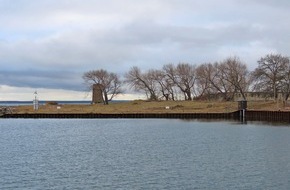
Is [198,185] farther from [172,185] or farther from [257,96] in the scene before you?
[257,96]

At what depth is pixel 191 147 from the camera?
54.8 metres

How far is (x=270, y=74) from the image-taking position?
126938 mm

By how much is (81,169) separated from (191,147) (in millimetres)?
17849

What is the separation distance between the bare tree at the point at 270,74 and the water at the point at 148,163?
200ft

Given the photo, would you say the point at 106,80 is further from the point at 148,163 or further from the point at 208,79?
the point at 148,163

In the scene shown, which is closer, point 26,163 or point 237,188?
point 237,188

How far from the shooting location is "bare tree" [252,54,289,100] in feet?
412

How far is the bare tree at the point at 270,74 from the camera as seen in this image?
412 feet

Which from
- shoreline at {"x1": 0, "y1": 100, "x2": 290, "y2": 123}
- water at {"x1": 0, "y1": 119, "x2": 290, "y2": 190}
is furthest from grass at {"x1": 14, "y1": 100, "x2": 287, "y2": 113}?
water at {"x1": 0, "y1": 119, "x2": 290, "y2": 190}

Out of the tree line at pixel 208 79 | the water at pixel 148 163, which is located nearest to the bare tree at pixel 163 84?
the tree line at pixel 208 79

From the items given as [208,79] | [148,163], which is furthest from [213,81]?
[148,163]

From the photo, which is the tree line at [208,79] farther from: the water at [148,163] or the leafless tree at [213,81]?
the water at [148,163]

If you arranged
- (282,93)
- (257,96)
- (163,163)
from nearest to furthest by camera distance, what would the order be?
(163,163) < (282,93) < (257,96)

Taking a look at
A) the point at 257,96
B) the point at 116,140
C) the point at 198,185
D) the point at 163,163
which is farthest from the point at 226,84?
the point at 198,185
